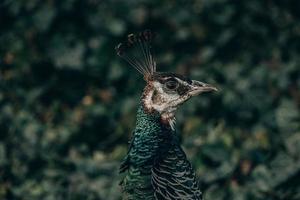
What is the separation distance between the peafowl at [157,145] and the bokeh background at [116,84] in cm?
95

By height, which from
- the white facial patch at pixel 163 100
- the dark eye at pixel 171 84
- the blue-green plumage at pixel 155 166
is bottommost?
the blue-green plumage at pixel 155 166

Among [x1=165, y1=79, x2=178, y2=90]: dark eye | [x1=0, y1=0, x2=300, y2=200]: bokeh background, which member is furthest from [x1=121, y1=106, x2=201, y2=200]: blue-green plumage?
[x1=0, y1=0, x2=300, y2=200]: bokeh background

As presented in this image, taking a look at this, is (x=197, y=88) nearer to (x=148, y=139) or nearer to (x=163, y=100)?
(x=163, y=100)

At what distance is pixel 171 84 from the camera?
9.73 feet

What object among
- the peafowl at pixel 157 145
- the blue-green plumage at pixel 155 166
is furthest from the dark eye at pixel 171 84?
the blue-green plumage at pixel 155 166

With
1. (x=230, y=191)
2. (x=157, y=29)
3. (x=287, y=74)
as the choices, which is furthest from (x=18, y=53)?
(x=230, y=191)

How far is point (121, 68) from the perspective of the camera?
5.38 metres

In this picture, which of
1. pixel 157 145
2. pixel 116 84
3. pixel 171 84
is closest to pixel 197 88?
pixel 171 84

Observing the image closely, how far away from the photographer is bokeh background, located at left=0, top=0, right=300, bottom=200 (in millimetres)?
4047

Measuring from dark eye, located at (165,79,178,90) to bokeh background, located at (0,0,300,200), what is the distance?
962 mm

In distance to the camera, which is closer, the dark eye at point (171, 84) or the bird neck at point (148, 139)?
the bird neck at point (148, 139)

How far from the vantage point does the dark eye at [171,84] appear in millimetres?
2963

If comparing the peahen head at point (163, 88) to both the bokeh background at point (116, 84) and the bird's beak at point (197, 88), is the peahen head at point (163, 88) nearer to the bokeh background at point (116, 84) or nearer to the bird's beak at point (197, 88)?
the bird's beak at point (197, 88)

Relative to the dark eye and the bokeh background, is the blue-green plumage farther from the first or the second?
the bokeh background
